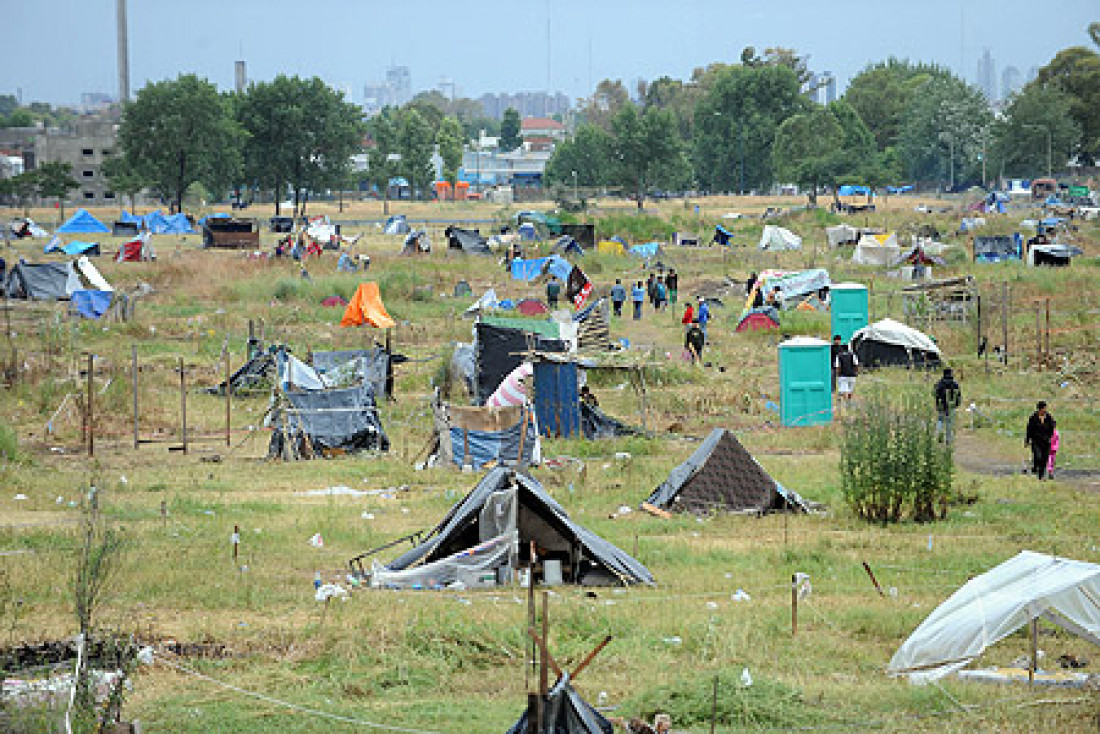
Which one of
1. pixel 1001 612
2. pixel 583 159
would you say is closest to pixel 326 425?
pixel 1001 612

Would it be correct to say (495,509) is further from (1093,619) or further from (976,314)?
(976,314)

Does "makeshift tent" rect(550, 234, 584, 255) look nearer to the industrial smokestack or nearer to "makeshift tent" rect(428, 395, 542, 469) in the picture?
"makeshift tent" rect(428, 395, 542, 469)

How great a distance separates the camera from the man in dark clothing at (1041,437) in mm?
18425

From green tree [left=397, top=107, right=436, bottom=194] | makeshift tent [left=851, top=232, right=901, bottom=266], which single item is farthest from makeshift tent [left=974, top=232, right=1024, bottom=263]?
green tree [left=397, top=107, right=436, bottom=194]

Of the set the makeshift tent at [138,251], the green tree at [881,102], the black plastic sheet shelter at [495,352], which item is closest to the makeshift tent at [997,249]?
the black plastic sheet shelter at [495,352]

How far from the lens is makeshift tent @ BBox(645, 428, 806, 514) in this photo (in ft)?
56.8

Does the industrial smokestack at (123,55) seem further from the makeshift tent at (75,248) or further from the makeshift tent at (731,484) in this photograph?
the makeshift tent at (731,484)

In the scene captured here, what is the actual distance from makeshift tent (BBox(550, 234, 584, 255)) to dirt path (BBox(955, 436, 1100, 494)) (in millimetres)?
33172

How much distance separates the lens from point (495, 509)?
45.8ft

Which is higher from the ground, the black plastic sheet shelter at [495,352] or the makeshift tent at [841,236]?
the makeshift tent at [841,236]

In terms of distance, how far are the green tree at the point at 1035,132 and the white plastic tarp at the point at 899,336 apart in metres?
72.8

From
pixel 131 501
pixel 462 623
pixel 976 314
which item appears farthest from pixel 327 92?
pixel 462 623

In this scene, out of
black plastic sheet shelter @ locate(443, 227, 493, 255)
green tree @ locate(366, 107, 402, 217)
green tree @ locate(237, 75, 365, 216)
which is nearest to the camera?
black plastic sheet shelter @ locate(443, 227, 493, 255)

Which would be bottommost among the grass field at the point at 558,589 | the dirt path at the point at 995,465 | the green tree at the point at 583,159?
the dirt path at the point at 995,465
